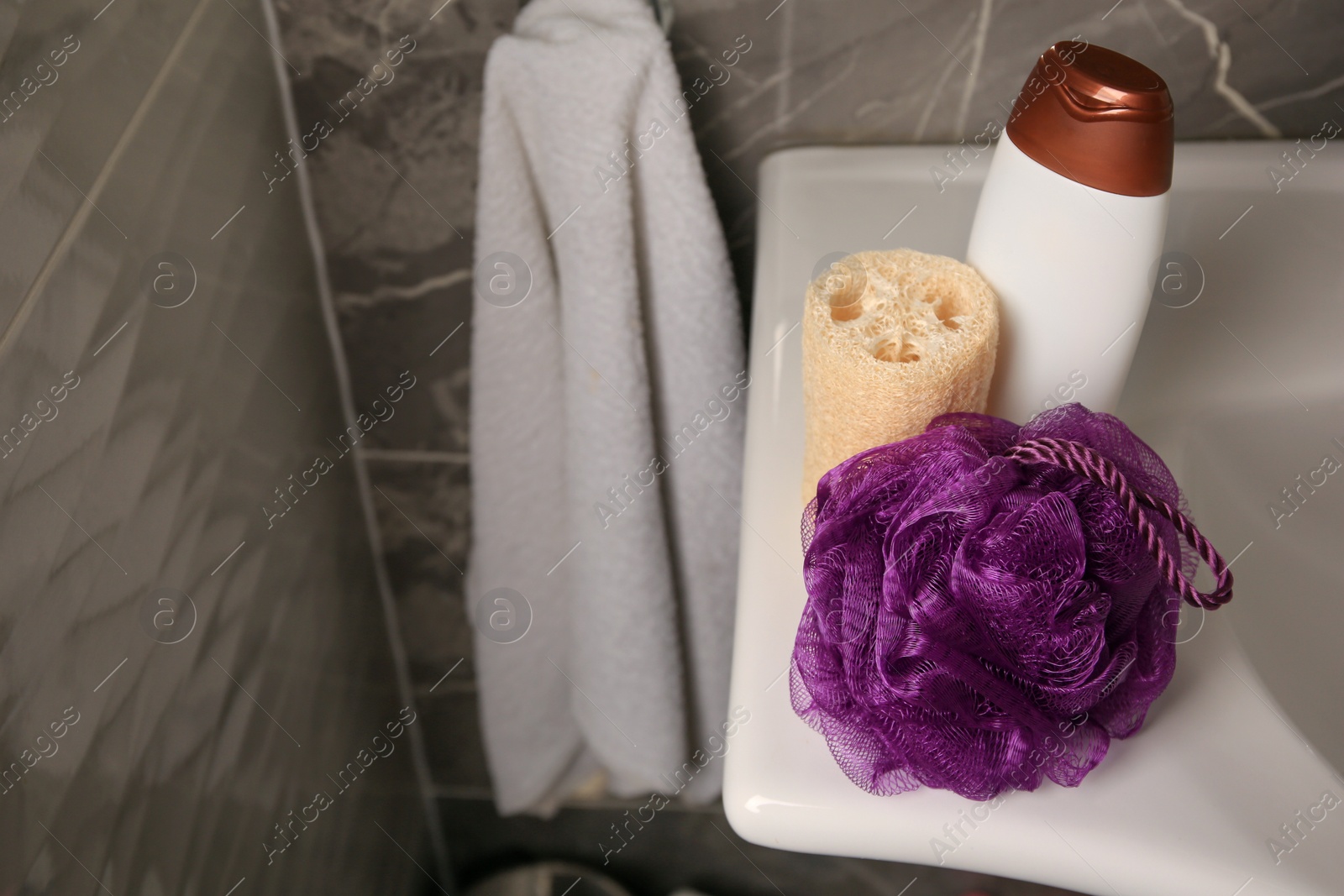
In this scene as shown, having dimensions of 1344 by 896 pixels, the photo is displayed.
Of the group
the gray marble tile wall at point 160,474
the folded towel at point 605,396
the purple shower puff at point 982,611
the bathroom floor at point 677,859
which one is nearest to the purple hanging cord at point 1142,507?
the purple shower puff at point 982,611

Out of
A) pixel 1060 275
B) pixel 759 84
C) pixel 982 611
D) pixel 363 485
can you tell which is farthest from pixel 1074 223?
pixel 363 485

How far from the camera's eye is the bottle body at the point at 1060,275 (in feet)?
1.01

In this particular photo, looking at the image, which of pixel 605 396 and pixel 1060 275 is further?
pixel 605 396

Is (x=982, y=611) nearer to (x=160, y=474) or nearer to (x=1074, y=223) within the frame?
(x=1074, y=223)

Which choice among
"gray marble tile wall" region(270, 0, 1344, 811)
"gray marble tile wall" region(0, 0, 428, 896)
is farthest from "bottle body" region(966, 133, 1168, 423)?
"gray marble tile wall" region(0, 0, 428, 896)

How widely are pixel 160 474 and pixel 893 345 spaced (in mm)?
361

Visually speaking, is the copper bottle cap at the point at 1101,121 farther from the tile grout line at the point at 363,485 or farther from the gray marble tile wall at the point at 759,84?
the tile grout line at the point at 363,485

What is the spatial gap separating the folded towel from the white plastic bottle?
20cm

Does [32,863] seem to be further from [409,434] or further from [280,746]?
[409,434]

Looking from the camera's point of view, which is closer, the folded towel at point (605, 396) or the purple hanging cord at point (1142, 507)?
the purple hanging cord at point (1142, 507)

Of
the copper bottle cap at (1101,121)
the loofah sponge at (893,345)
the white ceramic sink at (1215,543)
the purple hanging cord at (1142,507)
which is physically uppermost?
the copper bottle cap at (1101,121)

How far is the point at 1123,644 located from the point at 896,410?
0.10 meters

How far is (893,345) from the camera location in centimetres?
32

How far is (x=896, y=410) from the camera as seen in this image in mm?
322
